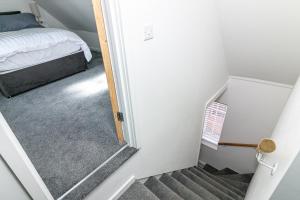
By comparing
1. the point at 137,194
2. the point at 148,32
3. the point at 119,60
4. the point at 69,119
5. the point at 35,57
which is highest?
the point at 148,32

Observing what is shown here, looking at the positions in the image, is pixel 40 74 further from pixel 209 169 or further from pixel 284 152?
pixel 209 169

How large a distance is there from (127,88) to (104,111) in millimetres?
1057

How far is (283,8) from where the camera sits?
5.42 ft

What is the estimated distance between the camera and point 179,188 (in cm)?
202

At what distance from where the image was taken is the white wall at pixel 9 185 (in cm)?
71

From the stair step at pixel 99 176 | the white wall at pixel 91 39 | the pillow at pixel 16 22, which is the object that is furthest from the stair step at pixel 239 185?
the pillow at pixel 16 22

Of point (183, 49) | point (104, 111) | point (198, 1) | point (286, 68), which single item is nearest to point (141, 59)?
point (183, 49)

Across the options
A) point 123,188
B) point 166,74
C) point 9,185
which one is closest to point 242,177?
point 123,188

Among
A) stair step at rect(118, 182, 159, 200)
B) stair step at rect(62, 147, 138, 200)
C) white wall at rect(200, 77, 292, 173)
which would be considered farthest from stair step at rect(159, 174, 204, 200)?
white wall at rect(200, 77, 292, 173)

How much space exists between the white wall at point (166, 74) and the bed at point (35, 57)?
219 centimetres

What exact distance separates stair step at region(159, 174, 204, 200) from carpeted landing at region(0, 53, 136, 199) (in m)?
0.72

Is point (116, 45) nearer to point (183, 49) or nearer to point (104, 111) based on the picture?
point (183, 49)

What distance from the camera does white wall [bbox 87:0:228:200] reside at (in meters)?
1.32

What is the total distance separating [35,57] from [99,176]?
227 cm
